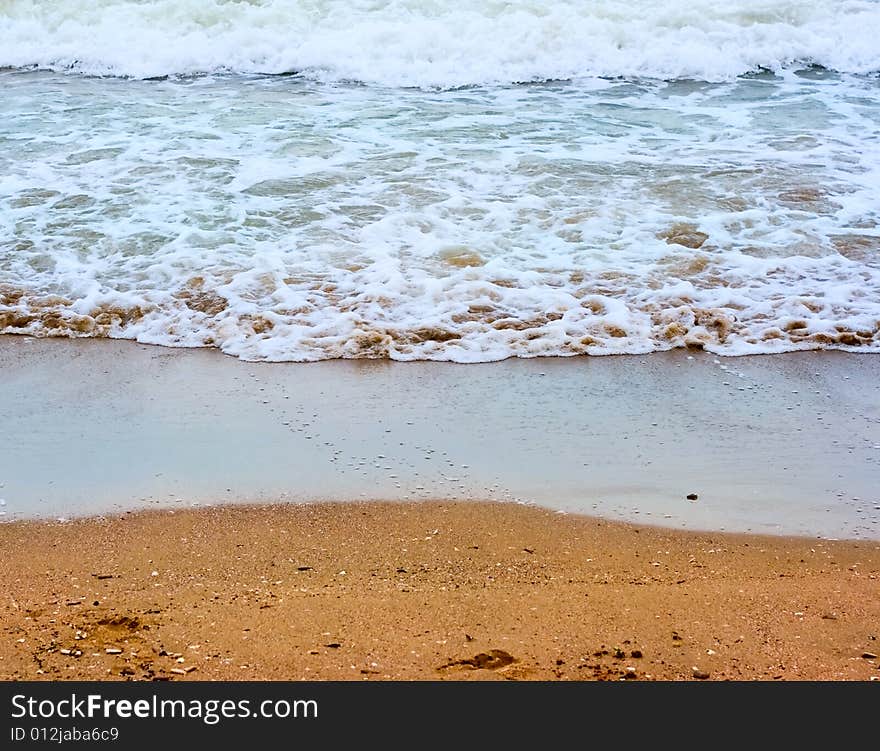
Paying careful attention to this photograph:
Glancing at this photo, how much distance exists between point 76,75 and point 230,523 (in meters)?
10.0

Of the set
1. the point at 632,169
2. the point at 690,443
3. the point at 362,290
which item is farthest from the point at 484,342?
the point at 632,169

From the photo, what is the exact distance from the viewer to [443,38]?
489 inches

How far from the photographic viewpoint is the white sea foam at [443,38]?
467 inches

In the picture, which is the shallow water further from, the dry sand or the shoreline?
the dry sand

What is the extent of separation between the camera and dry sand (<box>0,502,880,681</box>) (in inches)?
106

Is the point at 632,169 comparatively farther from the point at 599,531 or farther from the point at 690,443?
the point at 599,531

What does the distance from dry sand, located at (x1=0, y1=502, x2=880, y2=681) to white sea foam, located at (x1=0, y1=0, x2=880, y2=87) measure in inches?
351

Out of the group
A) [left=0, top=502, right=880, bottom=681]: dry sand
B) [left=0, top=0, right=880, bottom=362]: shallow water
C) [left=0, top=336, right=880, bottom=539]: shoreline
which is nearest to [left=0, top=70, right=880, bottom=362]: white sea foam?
[left=0, top=0, right=880, bottom=362]: shallow water

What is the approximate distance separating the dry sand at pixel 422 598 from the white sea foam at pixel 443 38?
8905 mm

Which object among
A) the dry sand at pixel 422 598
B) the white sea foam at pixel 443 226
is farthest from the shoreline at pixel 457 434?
the white sea foam at pixel 443 226

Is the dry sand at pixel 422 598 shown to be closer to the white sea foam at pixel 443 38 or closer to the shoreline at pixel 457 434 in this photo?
the shoreline at pixel 457 434

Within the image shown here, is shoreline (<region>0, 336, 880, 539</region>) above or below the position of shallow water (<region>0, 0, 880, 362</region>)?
below

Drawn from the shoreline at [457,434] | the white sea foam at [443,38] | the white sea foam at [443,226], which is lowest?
the shoreline at [457,434]

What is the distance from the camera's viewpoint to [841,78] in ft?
37.2
